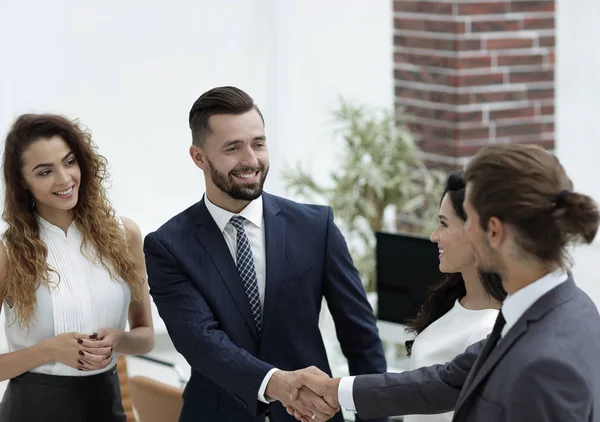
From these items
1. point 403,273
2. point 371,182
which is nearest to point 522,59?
point 371,182

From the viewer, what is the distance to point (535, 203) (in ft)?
5.56

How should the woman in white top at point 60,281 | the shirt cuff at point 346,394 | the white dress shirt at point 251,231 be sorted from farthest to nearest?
the woman in white top at point 60,281
the white dress shirt at point 251,231
the shirt cuff at point 346,394

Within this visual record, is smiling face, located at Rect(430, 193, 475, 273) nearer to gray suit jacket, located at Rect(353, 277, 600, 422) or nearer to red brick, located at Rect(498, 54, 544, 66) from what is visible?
gray suit jacket, located at Rect(353, 277, 600, 422)

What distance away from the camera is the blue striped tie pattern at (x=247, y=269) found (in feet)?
8.45

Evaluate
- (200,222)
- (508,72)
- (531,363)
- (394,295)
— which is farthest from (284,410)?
(508,72)

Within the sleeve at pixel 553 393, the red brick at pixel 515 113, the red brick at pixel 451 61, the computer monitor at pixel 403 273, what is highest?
the red brick at pixel 451 61

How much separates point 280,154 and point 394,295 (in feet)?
5.95

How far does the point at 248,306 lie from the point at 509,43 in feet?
10.1

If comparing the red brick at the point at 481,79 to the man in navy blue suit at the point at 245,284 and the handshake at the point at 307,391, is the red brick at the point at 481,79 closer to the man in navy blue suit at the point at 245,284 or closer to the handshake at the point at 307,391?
the man in navy blue suit at the point at 245,284

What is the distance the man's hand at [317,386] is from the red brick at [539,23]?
3159 mm

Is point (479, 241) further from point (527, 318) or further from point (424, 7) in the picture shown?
point (424, 7)

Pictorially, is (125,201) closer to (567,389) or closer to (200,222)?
(200,222)

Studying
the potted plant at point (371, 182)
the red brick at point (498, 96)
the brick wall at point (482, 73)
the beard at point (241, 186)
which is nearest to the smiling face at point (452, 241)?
the beard at point (241, 186)

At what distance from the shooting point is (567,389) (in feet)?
5.39
